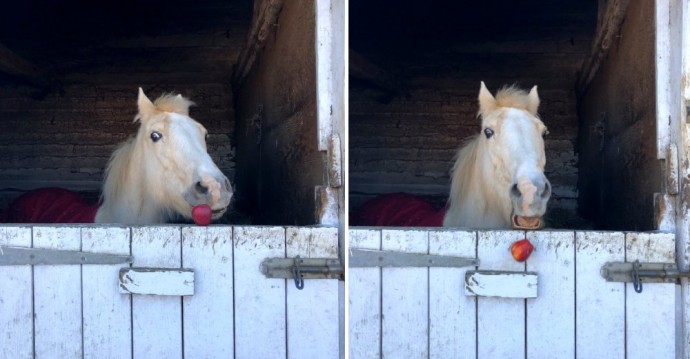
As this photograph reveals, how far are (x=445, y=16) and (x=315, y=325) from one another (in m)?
2.82

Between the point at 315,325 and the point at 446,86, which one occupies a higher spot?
the point at 446,86

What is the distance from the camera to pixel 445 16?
16.6ft

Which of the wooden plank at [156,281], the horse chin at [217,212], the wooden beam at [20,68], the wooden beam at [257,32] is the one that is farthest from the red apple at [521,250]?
the wooden beam at [20,68]

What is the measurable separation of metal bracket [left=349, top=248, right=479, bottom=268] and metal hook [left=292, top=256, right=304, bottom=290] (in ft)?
0.46

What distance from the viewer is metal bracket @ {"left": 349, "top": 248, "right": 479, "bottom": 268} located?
2588 mm

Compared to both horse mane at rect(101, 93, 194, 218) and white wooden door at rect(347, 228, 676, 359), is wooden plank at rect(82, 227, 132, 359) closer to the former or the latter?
white wooden door at rect(347, 228, 676, 359)

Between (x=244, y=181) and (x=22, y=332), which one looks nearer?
(x=22, y=332)

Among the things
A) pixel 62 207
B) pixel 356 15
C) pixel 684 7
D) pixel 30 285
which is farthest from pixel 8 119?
pixel 684 7

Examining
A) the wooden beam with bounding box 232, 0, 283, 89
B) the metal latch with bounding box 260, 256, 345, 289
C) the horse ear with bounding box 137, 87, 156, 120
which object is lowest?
the metal latch with bounding box 260, 256, 345, 289

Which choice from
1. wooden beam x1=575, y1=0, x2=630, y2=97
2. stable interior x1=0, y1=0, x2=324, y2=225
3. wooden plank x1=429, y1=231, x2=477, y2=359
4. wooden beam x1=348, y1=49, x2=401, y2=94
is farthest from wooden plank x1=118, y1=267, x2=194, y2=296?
stable interior x1=0, y1=0, x2=324, y2=225

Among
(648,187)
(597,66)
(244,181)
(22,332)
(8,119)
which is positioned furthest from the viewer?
(8,119)

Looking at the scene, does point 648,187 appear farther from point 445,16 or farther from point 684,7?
point 445,16

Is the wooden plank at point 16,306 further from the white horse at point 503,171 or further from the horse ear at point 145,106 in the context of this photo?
the white horse at point 503,171

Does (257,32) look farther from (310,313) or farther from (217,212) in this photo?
(310,313)
